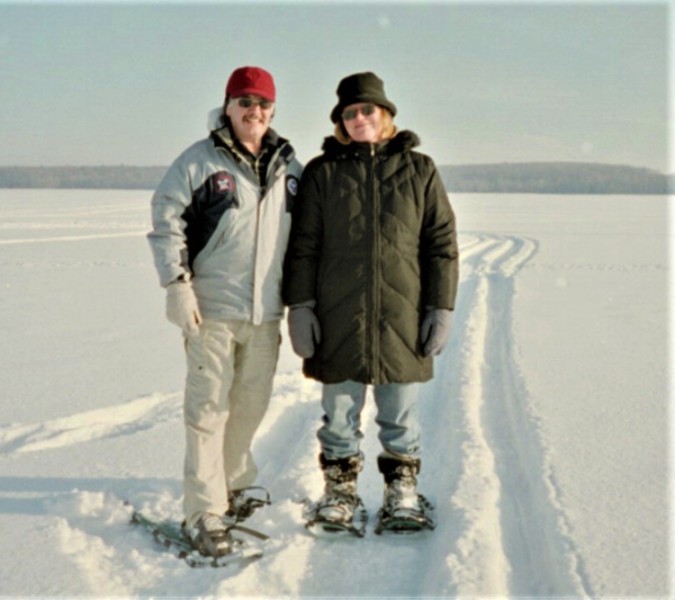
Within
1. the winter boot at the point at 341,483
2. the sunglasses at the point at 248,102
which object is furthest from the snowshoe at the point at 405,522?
the sunglasses at the point at 248,102

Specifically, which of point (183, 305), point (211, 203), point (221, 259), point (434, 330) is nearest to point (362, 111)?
point (211, 203)

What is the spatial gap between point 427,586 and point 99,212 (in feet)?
86.0

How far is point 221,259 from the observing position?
268cm

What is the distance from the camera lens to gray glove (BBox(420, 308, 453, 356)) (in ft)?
9.21

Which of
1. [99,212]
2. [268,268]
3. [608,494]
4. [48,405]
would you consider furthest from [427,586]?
[99,212]

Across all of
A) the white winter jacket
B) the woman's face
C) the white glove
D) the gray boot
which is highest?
the woman's face

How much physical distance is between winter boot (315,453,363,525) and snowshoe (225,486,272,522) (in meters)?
0.28

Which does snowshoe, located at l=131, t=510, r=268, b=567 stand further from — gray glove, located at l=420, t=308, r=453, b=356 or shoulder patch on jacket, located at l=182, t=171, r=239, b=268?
shoulder patch on jacket, located at l=182, t=171, r=239, b=268

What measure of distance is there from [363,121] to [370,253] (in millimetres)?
527

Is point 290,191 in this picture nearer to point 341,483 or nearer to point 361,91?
point 361,91

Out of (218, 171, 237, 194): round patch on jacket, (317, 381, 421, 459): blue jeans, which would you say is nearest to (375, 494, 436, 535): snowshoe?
(317, 381, 421, 459): blue jeans

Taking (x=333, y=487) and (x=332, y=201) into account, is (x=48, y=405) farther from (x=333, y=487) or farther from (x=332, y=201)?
(x=332, y=201)

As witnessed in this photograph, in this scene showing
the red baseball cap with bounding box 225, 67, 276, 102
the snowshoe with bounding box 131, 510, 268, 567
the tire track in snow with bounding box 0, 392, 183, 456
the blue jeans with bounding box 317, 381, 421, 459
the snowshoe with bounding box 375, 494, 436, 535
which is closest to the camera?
the snowshoe with bounding box 131, 510, 268, 567

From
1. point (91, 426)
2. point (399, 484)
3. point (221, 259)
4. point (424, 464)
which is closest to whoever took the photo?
point (221, 259)
